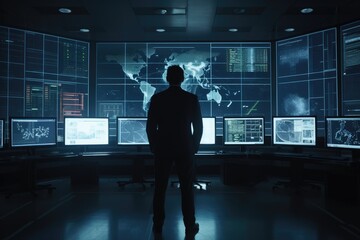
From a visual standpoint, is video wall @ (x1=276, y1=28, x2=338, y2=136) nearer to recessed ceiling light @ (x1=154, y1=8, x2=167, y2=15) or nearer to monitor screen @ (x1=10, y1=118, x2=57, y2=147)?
recessed ceiling light @ (x1=154, y1=8, x2=167, y2=15)

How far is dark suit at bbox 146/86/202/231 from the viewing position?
2.52m

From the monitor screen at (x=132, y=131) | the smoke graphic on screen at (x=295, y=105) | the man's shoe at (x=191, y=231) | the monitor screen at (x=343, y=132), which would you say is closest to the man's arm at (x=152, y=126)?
the man's shoe at (x=191, y=231)

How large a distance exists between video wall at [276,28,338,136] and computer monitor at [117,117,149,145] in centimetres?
255

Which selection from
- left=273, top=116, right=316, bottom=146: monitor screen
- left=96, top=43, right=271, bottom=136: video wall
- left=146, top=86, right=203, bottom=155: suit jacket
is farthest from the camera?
left=96, top=43, right=271, bottom=136: video wall

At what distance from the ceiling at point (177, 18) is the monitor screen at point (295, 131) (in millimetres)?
1641

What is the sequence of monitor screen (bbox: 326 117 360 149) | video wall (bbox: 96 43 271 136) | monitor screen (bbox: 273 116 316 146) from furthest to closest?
video wall (bbox: 96 43 271 136)
monitor screen (bbox: 273 116 316 146)
monitor screen (bbox: 326 117 360 149)

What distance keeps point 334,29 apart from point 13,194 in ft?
17.6

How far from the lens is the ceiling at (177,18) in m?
4.36

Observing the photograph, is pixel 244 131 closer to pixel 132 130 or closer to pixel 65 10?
pixel 132 130

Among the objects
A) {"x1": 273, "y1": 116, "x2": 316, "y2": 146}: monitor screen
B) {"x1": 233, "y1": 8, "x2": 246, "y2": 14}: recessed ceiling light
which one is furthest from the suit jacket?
{"x1": 233, "y1": 8, "x2": 246, "y2": 14}: recessed ceiling light

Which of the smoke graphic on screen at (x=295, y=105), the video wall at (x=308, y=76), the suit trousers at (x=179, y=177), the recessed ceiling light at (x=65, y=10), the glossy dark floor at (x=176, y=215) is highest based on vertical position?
the recessed ceiling light at (x=65, y=10)

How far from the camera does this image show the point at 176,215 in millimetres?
3291

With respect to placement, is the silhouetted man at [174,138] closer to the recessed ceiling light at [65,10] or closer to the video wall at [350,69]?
the recessed ceiling light at [65,10]

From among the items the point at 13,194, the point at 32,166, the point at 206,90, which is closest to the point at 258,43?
the point at 206,90
